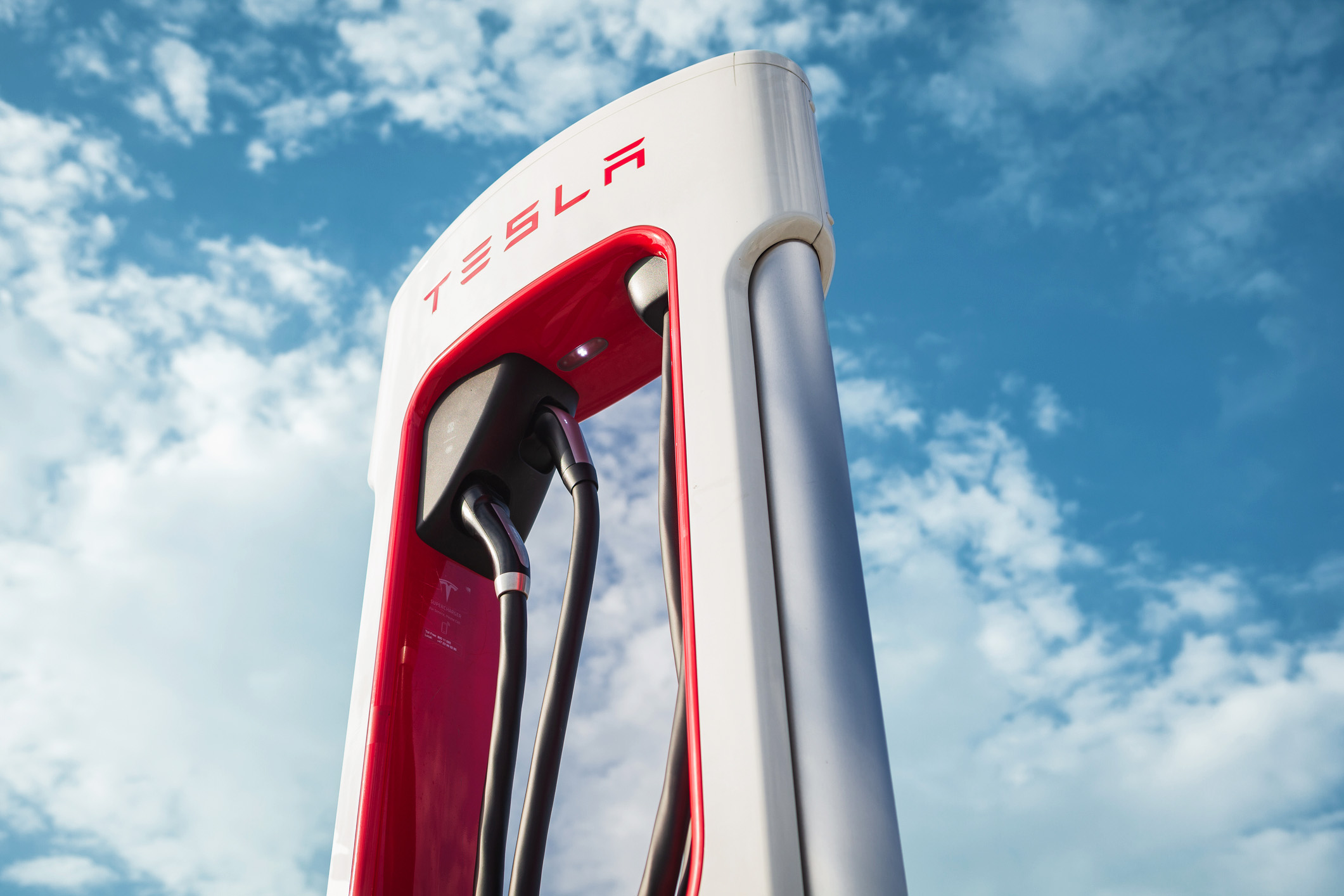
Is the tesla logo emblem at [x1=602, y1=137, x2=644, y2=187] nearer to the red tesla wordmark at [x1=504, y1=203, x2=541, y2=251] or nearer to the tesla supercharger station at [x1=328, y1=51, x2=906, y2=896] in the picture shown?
the tesla supercharger station at [x1=328, y1=51, x2=906, y2=896]

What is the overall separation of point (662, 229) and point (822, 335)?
21 cm

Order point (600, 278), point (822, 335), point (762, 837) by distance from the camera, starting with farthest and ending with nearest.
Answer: point (600, 278)
point (822, 335)
point (762, 837)

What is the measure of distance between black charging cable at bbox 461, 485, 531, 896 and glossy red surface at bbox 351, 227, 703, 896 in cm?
10

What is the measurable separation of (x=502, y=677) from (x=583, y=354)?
42cm

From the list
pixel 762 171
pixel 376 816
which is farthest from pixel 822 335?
pixel 376 816

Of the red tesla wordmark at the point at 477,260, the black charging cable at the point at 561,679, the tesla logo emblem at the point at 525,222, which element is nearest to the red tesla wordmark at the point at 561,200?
the tesla logo emblem at the point at 525,222

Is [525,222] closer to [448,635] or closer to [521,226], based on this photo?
[521,226]

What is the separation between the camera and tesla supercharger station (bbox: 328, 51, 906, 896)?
2.26ft

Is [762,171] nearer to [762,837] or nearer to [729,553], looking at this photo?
[729,553]

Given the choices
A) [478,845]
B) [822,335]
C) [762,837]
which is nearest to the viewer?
[762,837]

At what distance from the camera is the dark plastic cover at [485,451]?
1.18 metres

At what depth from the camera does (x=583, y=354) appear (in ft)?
3.99

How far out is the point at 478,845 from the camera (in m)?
0.99

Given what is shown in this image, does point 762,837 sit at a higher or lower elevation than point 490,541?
lower
